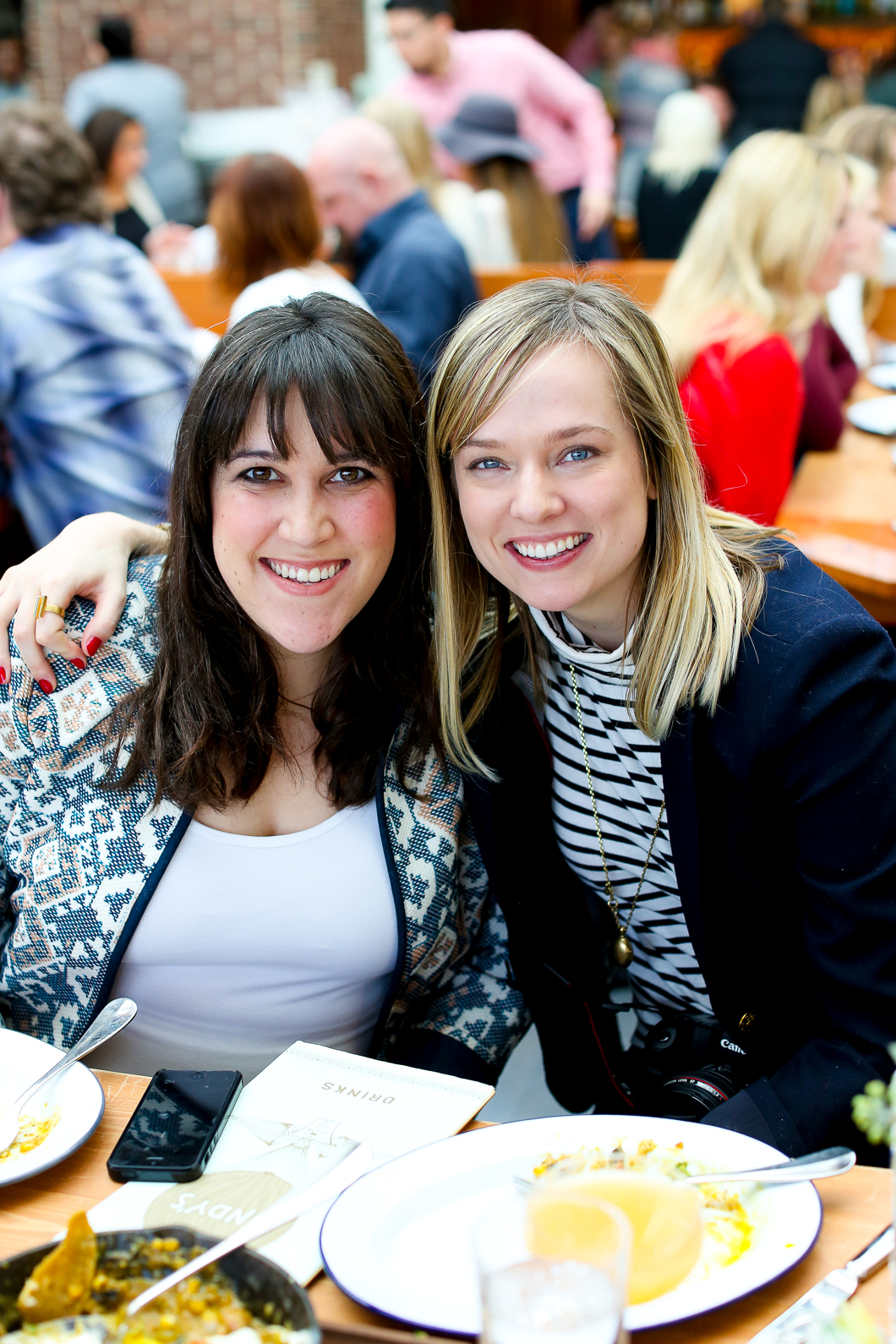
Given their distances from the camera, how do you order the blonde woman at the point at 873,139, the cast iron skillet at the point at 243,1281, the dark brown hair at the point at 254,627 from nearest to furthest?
the cast iron skillet at the point at 243,1281 < the dark brown hair at the point at 254,627 < the blonde woman at the point at 873,139

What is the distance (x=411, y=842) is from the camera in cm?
148

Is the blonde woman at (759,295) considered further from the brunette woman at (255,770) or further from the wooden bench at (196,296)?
the wooden bench at (196,296)

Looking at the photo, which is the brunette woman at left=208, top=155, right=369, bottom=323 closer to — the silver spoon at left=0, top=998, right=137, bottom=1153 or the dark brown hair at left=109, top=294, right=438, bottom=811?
the dark brown hair at left=109, top=294, right=438, bottom=811

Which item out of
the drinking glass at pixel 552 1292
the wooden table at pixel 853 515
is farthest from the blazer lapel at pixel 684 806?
the wooden table at pixel 853 515

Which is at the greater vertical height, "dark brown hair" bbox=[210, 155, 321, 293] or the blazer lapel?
"dark brown hair" bbox=[210, 155, 321, 293]

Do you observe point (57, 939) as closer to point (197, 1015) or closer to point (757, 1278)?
point (197, 1015)

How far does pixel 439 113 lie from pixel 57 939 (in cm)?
535

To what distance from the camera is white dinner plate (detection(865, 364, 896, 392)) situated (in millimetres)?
4090

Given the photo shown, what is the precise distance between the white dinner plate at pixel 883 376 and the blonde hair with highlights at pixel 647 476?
9.61 ft

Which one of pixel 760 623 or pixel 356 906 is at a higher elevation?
pixel 760 623

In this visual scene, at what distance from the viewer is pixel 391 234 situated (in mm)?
4035

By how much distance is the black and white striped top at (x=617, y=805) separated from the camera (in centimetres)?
150

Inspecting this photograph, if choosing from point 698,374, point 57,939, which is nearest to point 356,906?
point 57,939

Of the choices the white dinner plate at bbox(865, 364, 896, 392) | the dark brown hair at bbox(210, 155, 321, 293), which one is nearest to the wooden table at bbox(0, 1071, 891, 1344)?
the dark brown hair at bbox(210, 155, 321, 293)
